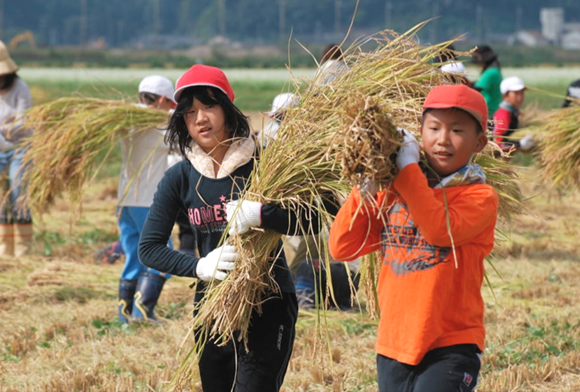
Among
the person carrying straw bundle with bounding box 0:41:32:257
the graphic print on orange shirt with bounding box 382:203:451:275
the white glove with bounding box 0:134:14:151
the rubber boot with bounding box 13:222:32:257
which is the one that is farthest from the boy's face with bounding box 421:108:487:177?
the rubber boot with bounding box 13:222:32:257

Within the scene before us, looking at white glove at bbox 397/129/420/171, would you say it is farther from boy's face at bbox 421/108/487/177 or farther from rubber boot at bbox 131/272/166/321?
rubber boot at bbox 131/272/166/321

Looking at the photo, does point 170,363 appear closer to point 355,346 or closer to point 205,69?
point 355,346

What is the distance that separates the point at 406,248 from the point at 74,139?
Answer: 3.63m

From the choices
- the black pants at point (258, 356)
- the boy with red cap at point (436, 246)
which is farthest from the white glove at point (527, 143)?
the boy with red cap at point (436, 246)

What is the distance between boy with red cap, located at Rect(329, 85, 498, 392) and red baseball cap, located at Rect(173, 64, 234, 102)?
2.79 ft

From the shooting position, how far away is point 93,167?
5.90 metres

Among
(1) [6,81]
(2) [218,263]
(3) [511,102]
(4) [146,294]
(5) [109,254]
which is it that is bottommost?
(5) [109,254]

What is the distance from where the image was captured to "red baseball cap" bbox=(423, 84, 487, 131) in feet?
8.23

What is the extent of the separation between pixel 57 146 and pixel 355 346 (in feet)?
7.67

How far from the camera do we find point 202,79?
10.5ft

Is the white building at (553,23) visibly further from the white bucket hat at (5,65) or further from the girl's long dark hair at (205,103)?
the girl's long dark hair at (205,103)

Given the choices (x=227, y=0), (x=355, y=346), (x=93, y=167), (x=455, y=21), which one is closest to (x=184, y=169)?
(x=355, y=346)

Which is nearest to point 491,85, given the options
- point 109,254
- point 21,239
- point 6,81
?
point 109,254

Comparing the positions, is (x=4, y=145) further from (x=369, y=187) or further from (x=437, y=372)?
(x=437, y=372)
